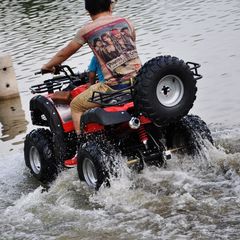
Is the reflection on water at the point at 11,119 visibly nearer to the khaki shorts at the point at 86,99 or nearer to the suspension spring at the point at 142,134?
the khaki shorts at the point at 86,99

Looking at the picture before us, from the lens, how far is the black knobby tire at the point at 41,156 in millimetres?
7305

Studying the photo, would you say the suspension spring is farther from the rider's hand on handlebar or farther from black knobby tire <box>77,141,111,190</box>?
the rider's hand on handlebar

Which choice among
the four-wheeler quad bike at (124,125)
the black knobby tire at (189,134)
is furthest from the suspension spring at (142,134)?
the black knobby tire at (189,134)

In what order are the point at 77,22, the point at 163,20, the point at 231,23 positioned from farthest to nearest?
the point at 77,22 → the point at 163,20 → the point at 231,23

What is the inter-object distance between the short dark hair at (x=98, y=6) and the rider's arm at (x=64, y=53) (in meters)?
0.39

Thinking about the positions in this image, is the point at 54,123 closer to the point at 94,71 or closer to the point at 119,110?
the point at 94,71

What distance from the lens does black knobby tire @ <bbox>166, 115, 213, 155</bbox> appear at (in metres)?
6.67

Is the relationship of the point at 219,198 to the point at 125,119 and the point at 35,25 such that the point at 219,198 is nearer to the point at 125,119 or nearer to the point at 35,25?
the point at 125,119

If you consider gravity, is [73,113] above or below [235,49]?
above

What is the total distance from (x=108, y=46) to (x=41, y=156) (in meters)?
1.76

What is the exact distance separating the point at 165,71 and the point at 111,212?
1485 mm

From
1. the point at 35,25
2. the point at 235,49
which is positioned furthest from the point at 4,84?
the point at 35,25

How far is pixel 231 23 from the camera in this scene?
52.4 ft

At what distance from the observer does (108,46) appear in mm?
6387
